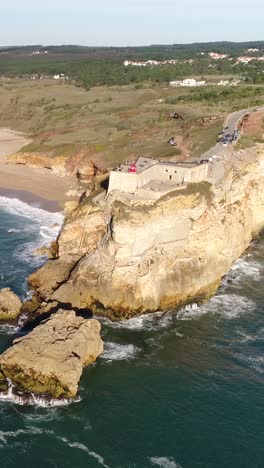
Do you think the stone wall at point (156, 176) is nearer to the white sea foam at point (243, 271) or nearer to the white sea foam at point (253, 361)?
the white sea foam at point (243, 271)

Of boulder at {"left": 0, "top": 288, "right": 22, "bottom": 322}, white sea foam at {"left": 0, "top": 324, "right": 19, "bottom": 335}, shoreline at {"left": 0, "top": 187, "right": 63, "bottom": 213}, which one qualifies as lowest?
white sea foam at {"left": 0, "top": 324, "right": 19, "bottom": 335}

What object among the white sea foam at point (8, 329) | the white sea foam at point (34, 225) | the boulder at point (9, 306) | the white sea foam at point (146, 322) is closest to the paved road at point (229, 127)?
the white sea foam at point (34, 225)

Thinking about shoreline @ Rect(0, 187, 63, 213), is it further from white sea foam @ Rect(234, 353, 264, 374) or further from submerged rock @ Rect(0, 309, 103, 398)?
white sea foam @ Rect(234, 353, 264, 374)

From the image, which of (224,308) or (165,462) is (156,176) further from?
(165,462)

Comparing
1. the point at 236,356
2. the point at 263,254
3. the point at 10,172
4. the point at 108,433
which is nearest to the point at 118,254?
the point at 236,356

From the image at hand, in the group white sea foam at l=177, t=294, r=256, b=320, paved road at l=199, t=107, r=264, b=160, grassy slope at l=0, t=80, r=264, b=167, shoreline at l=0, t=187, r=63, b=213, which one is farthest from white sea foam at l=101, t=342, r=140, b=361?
grassy slope at l=0, t=80, r=264, b=167

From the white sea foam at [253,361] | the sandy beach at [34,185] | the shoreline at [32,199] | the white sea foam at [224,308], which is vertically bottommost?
the white sea foam at [253,361]

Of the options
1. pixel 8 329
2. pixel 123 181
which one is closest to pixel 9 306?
pixel 8 329
